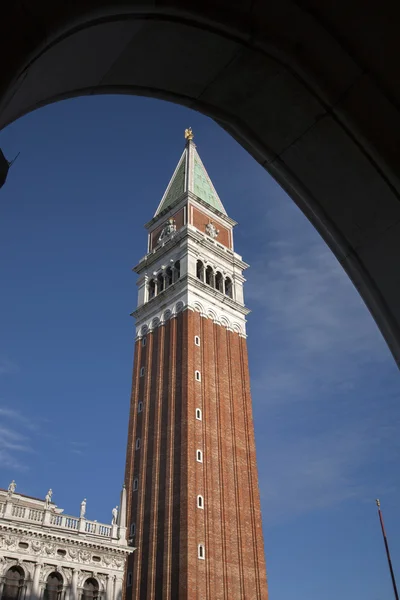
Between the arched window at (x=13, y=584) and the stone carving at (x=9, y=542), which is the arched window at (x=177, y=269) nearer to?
the stone carving at (x=9, y=542)

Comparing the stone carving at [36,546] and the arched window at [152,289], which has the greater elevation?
the arched window at [152,289]

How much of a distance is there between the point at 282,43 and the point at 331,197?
2.26ft

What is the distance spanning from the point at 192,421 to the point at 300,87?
120 ft

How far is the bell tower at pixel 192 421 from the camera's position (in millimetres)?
33531

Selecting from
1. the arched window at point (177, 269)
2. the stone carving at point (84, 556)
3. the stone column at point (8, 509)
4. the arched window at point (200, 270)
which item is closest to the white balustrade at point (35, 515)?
the stone column at point (8, 509)

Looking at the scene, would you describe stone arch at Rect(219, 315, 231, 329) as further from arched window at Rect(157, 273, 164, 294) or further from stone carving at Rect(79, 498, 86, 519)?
stone carving at Rect(79, 498, 86, 519)

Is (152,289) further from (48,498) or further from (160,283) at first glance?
(48,498)

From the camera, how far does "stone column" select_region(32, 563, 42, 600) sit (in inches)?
991

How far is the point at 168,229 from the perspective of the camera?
4944 centimetres

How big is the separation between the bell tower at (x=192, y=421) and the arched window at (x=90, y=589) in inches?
220

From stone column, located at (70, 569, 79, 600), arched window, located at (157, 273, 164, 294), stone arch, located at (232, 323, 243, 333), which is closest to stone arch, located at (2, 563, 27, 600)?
stone column, located at (70, 569, 79, 600)

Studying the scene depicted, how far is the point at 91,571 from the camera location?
91.1 feet

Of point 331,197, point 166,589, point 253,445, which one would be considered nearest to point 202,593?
point 166,589

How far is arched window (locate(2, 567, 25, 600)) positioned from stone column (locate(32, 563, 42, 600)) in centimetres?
53
